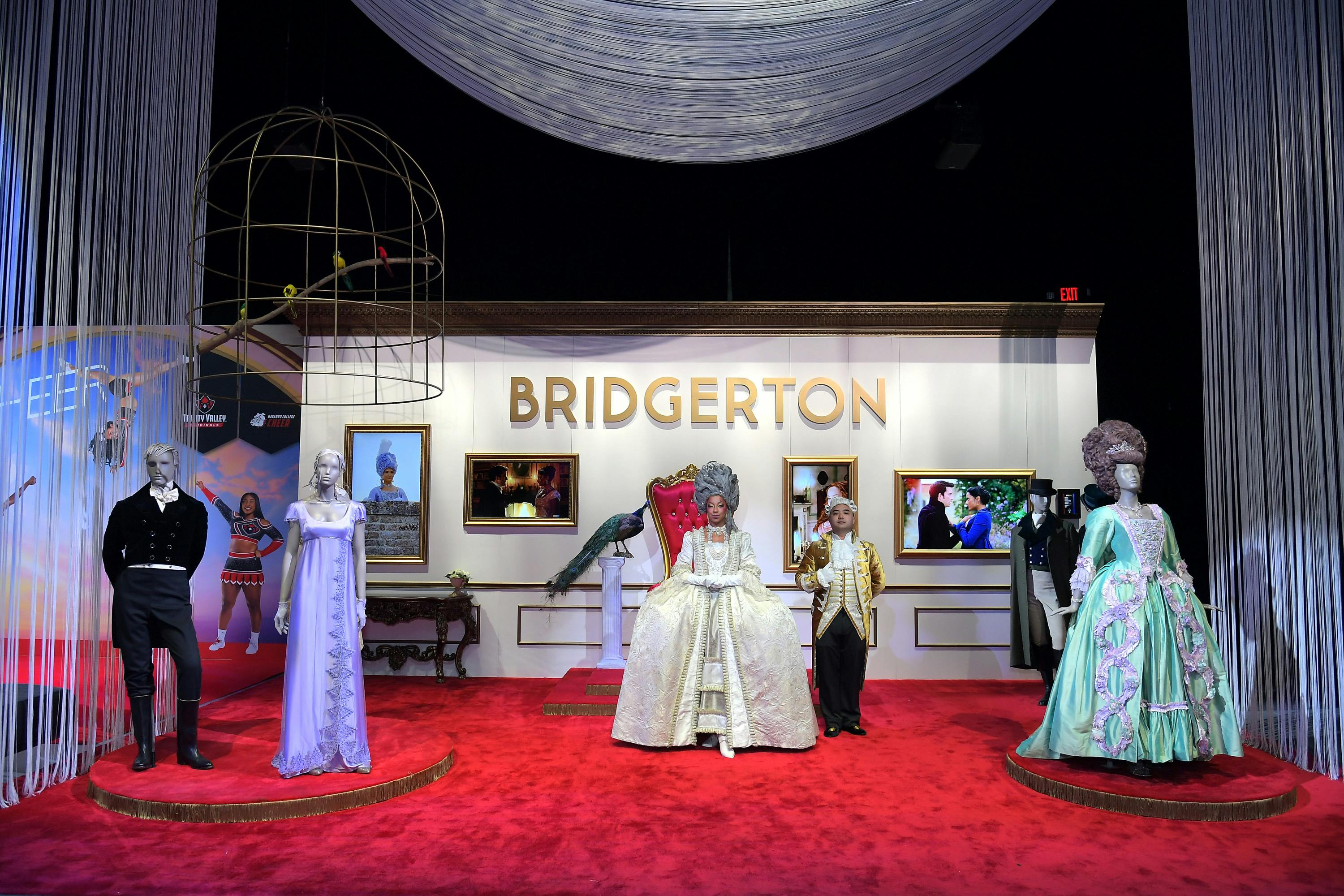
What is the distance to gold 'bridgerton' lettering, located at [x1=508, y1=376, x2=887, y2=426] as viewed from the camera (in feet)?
26.7

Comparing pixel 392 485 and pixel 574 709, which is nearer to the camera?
pixel 574 709

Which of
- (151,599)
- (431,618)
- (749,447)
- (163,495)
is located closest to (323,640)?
(151,599)

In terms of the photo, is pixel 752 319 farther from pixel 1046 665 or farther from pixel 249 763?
pixel 249 763

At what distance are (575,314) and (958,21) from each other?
13.7 ft

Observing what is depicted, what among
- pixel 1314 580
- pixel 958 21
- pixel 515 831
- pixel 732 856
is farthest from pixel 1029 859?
pixel 958 21

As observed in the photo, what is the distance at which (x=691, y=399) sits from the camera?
820cm

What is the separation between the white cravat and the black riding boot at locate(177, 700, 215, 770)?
3.47 ft

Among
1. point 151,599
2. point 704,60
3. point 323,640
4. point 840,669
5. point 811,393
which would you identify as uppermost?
point 704,60

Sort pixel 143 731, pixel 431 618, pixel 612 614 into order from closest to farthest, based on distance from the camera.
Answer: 1. pixel 143 731
2. pixel 612 614
3. pixel 431 618

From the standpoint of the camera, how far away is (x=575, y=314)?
8.18 metres

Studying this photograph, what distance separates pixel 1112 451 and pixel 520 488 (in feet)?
16.7

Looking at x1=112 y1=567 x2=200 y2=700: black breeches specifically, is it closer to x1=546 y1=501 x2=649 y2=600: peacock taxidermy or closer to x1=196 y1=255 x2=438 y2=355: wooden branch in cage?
x1=196 y1=255 x2=438 y2=355: wooden branch in cage

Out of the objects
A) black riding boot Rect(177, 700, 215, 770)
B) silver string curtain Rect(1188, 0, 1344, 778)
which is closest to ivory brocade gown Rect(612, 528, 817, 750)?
black riding boot Rect(177, 700, 215, 770)

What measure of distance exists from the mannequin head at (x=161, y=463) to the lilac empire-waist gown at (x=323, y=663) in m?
0.72
